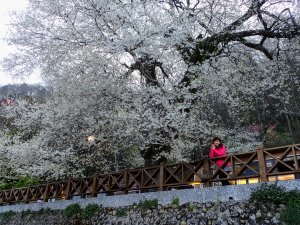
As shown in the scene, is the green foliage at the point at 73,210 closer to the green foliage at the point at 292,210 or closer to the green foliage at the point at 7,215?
the green foliage at the point at 7,215

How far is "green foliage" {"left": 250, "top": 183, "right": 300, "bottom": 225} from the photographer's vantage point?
6.52 meters

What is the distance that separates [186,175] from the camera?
30.7 feet

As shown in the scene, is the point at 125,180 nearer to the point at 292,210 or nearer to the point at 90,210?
the point at 90,210

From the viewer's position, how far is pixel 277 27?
40.7ft

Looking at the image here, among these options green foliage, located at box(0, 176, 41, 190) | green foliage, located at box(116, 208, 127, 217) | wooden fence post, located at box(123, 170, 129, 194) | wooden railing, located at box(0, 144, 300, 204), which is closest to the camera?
wooden railing, located at box(0, 144, 300, 204)

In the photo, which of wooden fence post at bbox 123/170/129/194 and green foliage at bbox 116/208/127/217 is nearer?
green foliage at bbox 116/208/127/217

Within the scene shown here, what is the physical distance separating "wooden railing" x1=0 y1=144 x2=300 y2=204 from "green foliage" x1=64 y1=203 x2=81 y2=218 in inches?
23.6

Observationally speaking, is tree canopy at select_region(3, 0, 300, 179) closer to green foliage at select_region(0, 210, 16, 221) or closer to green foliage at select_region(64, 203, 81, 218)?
green foliage at select_region(64, 203, 81, 218)

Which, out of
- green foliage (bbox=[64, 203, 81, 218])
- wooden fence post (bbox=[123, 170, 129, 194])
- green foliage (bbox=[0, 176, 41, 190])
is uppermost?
wooden fence post (bbox=[123, 170, 129, 194])

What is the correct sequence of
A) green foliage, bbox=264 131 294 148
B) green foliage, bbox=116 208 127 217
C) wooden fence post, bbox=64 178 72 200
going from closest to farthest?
1. green foliage, bbox=116 208 127 217
2. wooden fence post, bbox=64 178 72 200
3. green foliage, bbox=264 131 294 148

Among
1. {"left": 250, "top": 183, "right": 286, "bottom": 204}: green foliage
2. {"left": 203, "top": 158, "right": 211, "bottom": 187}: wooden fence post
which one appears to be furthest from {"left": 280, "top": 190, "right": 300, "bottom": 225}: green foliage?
{"left": 203, "top": 158, "right": 211, "bottom": 187}: wooden fence post

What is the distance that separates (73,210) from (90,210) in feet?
3.72

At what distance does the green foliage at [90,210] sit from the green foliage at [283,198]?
604 centimetres

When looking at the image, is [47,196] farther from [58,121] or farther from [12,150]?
[58,121]
